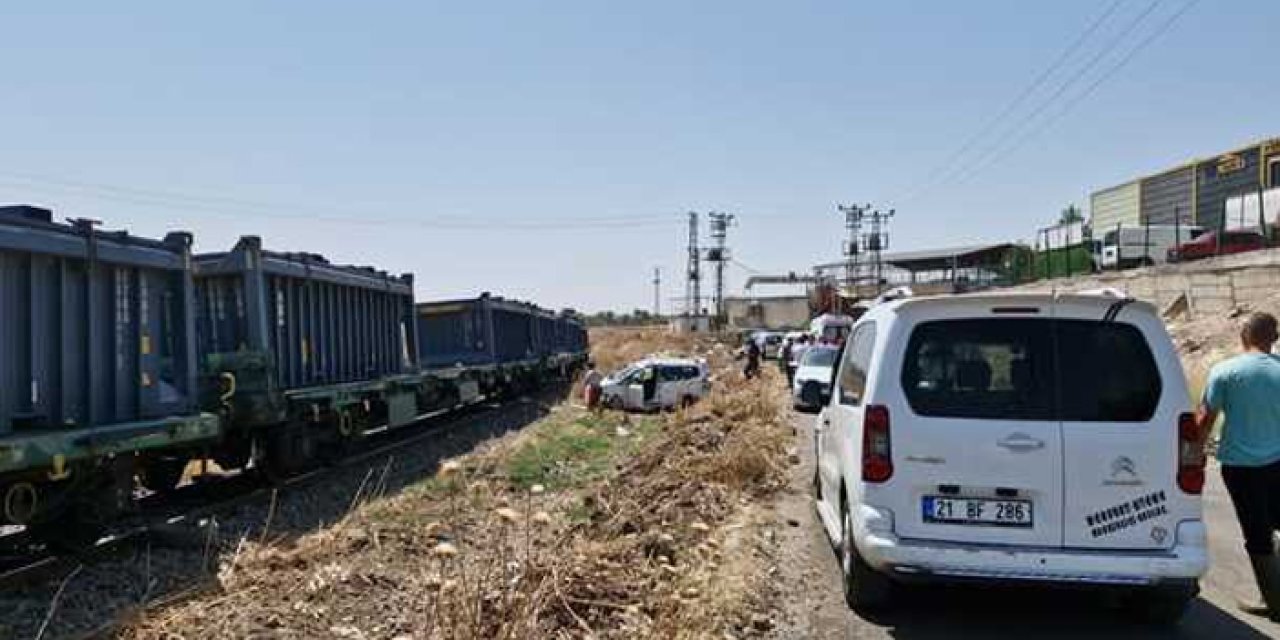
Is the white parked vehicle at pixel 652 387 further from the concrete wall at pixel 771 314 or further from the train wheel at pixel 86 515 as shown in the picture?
the concrete wall at pixel 771 314

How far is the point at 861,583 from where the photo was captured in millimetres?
6125

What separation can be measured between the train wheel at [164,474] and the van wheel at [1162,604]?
9886 mm

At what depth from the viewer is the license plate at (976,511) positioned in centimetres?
553

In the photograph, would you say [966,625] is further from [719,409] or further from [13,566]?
[719,409]

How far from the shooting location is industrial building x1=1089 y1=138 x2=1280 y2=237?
38406 millimetres

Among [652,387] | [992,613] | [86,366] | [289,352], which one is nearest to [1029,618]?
[992,613]

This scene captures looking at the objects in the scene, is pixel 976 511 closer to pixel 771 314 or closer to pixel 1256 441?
pixel 1256 441

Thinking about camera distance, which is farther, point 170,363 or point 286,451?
point 286,451

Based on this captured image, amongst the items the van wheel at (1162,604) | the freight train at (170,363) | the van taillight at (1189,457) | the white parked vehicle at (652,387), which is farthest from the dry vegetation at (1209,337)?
the freight train at (170,363)

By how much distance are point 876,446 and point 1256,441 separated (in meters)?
2.27

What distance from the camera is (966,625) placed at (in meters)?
5.98

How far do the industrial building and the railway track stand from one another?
90.6 ft

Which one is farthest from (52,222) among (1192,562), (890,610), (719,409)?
(719,409)

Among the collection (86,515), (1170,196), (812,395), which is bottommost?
(86,515)
